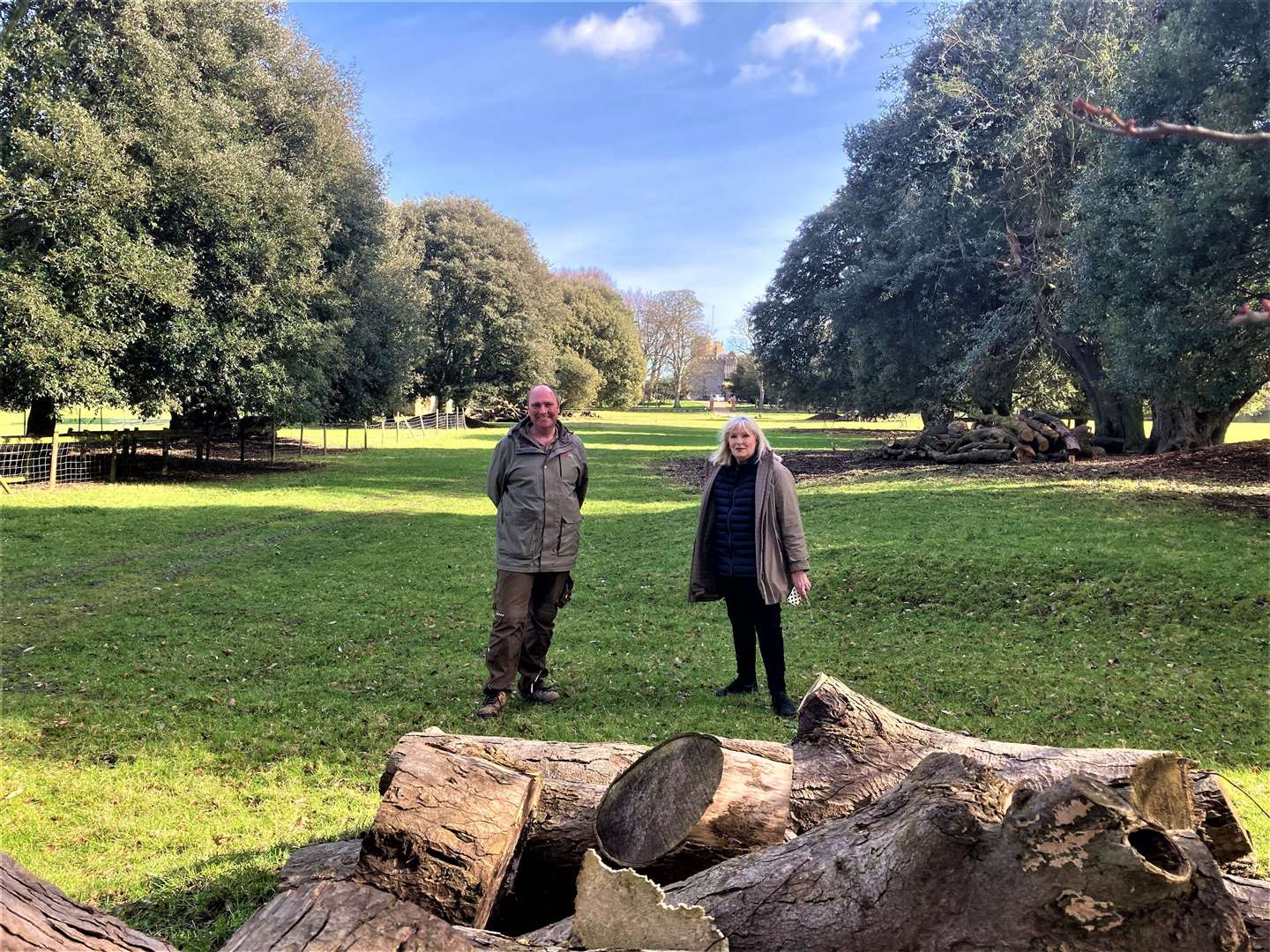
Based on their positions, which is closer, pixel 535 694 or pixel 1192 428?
pixel 535 694

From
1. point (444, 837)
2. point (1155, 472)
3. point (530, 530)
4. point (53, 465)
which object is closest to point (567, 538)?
point (530, 530)

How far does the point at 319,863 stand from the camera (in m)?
2.94

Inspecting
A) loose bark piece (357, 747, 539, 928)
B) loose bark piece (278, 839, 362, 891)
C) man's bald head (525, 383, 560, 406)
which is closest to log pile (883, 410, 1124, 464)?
man's bald head (525, 383, 560, 406)

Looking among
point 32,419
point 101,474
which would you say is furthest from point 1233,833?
point 32,419

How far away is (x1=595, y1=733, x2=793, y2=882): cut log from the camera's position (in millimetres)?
2695

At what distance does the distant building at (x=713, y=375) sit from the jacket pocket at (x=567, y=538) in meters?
101

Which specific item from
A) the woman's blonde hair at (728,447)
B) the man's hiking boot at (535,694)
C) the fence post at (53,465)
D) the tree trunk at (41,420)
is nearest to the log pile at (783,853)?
the woman's blonde hair at (728,447)

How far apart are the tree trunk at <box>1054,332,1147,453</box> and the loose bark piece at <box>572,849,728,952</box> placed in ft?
69.6

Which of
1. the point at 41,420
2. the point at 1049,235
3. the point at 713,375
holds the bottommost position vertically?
the point at 41,420

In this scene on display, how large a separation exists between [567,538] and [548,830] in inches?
111

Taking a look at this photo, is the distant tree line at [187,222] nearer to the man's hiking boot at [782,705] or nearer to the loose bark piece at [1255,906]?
the man's hiking boot at [782,705]

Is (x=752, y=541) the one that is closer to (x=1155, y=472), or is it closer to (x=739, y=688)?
(x=739, y=688)

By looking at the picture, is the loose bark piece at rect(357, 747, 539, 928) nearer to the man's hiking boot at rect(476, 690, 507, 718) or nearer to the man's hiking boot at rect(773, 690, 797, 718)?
the man's hiking boot at rect(476, 690, 507, 718)

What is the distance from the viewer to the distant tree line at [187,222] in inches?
617
